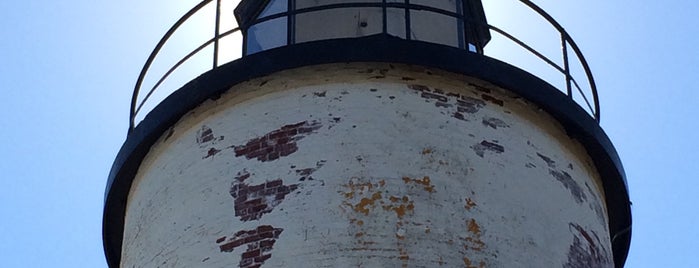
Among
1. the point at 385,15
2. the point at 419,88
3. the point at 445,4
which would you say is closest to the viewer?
the point at 419,88

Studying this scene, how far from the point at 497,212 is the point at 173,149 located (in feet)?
8.03

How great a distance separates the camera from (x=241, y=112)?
9.66 meters

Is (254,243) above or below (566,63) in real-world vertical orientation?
below

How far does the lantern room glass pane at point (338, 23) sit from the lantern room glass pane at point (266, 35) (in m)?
0.39

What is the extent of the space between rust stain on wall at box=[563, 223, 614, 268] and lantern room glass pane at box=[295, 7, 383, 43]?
8.32ft

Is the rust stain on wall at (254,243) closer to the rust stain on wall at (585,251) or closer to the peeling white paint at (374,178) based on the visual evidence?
the peeling white paint at (374,178)

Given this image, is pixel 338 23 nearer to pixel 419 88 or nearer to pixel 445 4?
pixel 445 4

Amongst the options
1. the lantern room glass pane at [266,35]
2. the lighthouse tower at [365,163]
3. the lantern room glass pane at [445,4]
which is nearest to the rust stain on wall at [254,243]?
the lighthouse tower at [365,163]

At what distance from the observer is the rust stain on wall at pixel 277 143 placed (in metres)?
9.20

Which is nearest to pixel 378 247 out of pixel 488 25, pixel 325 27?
pixel 488 25

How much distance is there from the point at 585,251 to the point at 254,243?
90.6 inches

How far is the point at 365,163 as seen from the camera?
8977 millimetres

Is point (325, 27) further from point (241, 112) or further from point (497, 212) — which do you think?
point (497, 212)

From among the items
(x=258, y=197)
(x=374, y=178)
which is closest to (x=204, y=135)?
(x=258, y=197)
